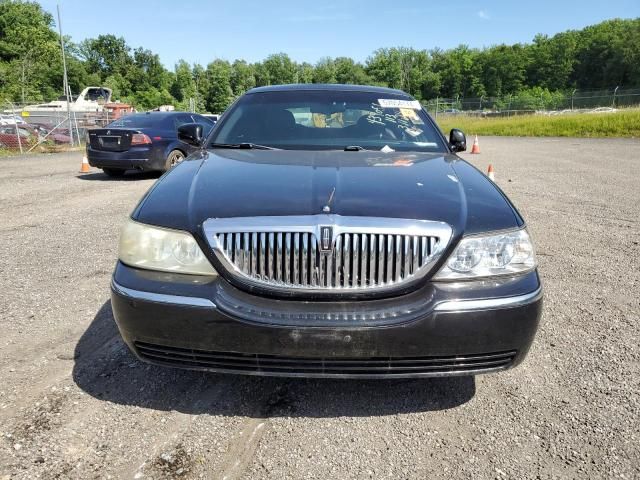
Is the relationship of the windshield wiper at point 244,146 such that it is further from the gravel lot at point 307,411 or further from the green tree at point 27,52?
the green tree at point 27,52

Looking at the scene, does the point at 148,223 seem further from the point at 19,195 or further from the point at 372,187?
the point at 19,195

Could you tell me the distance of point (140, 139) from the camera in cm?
1070

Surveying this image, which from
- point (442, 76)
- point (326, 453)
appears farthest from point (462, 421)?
point (442, 76)

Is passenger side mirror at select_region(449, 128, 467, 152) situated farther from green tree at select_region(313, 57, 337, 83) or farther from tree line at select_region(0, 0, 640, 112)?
green tree at select_region(313, 57, 337, 83)

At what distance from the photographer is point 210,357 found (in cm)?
219

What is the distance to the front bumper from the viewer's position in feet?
6.72

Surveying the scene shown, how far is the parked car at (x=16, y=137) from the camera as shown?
18344 millimetres

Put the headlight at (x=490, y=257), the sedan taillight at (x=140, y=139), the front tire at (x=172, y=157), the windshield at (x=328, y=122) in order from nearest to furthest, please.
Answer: the headlight at (x=490, y=257) → the windshield at (x=328, y=122) → the sedan taillight at (x=140, y=139) → the front tire at (x=172, y=157)

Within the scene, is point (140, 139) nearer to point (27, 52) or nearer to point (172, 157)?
point (172, 157)

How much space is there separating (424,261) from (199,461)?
1233 mm

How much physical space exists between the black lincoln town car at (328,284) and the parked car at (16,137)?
19.1m

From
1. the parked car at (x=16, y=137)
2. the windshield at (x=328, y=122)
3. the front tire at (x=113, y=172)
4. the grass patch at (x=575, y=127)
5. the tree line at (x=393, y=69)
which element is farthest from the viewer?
the tree line at (x=393, y=69)

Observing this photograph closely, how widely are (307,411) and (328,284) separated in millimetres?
716

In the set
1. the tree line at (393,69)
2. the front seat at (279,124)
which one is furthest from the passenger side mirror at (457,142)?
the tree line at (393,69)
